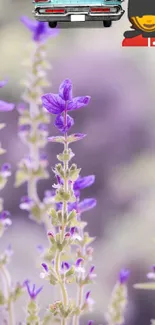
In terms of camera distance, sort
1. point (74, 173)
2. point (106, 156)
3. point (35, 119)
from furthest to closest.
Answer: point (106, 156), point (35, 119), point (74, 173)

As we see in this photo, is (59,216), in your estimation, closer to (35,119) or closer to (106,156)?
(35,119)

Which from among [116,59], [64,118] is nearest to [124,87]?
[116,59]

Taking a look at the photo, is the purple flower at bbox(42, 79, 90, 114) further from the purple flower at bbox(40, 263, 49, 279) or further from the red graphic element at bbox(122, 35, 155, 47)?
the red graphic element at bbox(122, 35, 155, 47)

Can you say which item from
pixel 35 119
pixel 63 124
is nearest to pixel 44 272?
pixel 63 124

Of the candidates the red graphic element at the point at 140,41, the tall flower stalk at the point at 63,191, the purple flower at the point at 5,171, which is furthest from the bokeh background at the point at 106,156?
the tall flower stalk at the point at 63,191

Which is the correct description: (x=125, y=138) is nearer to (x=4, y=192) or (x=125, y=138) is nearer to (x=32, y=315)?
(x=4, y=192)

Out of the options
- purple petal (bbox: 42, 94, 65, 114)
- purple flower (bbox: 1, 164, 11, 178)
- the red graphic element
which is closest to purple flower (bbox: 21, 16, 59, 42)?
the red graphic element

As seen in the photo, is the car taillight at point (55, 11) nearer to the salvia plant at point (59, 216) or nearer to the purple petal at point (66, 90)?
the salvia plant at point (59, 216)
